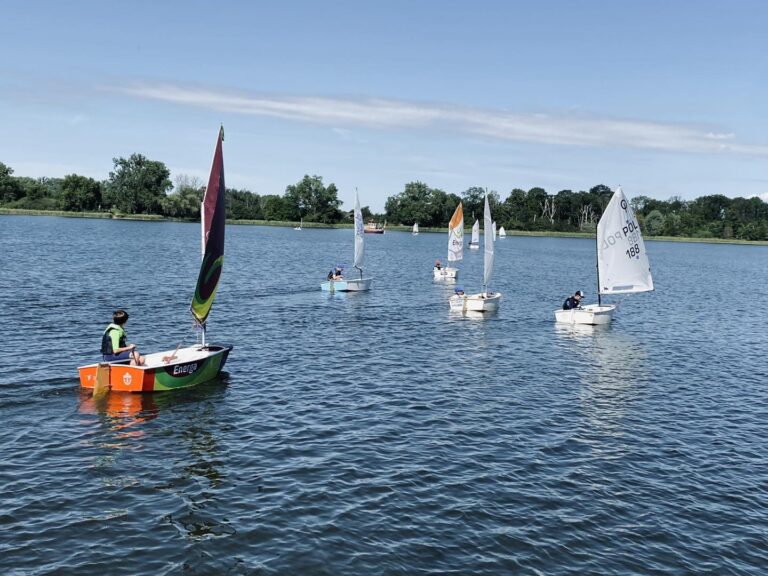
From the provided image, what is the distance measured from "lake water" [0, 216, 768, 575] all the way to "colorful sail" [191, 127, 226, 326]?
3.98 m

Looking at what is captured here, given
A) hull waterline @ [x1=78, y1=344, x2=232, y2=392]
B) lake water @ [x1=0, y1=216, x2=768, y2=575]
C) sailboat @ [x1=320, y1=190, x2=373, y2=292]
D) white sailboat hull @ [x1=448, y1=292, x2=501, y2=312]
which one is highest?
sailboat @ [x1=320, y1=190, x2=373, y2=292]

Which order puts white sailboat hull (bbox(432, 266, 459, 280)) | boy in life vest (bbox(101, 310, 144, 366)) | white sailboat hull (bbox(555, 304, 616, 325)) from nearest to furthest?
boy in life vest (bbox(101, 310, 144, 366))
white sailboat hull (bbox(555, 304, 616, 325))
white sailboat hull (bbox(432, 266, 459, 280))

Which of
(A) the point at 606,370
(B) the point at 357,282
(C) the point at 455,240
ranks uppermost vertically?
(C) the point at 455,240

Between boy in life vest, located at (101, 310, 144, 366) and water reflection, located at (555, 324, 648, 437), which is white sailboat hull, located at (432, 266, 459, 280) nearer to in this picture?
water reflection, located at (555, 324, 648, 437)

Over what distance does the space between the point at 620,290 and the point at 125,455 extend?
135 feet

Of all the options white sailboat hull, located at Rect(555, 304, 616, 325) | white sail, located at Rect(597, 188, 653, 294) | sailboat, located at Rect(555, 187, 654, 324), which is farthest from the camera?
white sail, located at Rect(597, 188, 653, 294)

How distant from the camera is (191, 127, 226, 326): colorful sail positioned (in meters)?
27.3

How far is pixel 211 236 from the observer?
92.0 feet

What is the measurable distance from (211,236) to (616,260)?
113ft

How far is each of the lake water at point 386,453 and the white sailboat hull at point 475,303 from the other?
6.81 meters

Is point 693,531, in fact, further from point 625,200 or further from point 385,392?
point 625,200

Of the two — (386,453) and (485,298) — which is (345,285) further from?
(386,453)

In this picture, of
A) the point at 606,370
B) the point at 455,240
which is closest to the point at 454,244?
the point at 455,240

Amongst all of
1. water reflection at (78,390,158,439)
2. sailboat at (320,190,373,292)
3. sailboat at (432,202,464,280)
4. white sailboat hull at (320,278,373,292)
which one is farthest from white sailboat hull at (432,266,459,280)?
water reflection at (78,390,158,439)
